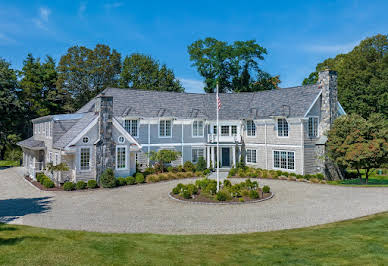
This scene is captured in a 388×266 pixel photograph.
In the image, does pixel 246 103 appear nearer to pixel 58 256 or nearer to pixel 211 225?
pixel 211 225

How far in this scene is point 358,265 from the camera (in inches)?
327

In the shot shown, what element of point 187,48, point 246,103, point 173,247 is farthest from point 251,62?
point 173,247

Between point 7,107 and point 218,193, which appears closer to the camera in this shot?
point 218,193

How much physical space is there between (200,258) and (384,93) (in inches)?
1575

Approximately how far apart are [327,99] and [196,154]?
15313 mm

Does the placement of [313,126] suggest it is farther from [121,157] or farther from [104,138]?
[104,138]

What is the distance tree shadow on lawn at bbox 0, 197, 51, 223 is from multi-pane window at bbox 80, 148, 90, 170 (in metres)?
4.72

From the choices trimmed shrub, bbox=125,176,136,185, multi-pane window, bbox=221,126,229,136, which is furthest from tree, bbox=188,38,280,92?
trimmed shrub, bbox=125,176,136,185

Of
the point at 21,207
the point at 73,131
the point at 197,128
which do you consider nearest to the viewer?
the point at 21,207

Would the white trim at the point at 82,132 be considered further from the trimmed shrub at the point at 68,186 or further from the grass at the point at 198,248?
the grass at the point at 198,248

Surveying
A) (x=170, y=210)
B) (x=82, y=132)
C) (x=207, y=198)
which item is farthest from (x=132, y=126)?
(x=170, y=210)

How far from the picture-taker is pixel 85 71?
47438 millimetres

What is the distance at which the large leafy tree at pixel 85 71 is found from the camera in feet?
155

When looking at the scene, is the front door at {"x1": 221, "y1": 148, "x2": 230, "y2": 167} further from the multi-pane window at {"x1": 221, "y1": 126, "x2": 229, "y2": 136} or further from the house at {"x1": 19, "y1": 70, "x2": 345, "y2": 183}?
the multi-pane window at {"x1": 221, "y1": 126, "x2": 229, "y2": 136}
